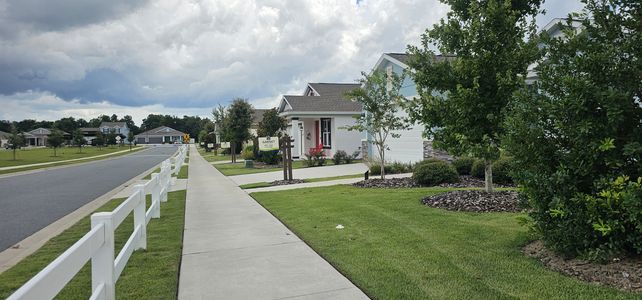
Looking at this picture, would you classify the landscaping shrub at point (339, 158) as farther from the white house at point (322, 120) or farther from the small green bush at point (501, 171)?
the small green bush at point (501, 171)

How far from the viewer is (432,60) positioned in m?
9.62

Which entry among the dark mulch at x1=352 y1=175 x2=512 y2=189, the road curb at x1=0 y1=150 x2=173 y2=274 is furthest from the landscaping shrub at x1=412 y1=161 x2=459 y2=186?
the road curb at x1=0 y1=150 x2=173 y2=274

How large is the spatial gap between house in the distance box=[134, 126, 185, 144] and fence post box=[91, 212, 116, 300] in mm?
152288

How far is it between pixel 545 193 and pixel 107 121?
186259mm

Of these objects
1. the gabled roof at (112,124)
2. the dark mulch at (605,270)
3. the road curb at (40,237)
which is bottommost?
the road curb at (40,237)

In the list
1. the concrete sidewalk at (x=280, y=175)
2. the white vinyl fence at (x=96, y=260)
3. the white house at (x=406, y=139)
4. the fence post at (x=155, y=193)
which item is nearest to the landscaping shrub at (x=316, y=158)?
the white house at (x=406, y=139)

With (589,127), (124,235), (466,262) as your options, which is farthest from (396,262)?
(124,235)

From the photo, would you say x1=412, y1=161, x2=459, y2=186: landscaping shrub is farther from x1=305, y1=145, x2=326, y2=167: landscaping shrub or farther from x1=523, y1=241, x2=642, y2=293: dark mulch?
x1=305, y1=145, x2=326, y2=167: landscaping shrub

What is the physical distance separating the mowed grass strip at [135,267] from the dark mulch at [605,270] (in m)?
4.18

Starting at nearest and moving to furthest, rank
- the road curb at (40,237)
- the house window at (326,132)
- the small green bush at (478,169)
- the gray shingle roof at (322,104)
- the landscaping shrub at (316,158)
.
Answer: the road curb at (40,237) → the small green bush at (478,169) → the landscaping shrub at (316,158) → the gray shingle roof at (322,104) → the house window at (326,132)

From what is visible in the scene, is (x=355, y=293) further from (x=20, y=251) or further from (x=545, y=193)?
(x=20, y=251)

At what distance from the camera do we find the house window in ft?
103

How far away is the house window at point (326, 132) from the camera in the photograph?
103ft

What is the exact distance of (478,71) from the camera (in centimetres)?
871
